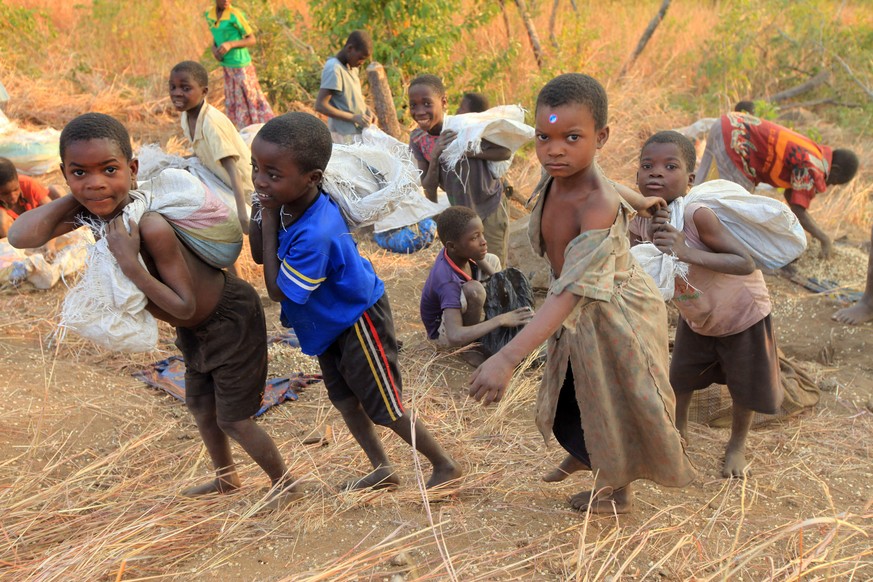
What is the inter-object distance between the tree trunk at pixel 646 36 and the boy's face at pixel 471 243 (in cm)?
741

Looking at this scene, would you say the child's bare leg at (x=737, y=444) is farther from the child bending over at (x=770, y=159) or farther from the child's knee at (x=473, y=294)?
the child bending over at (x=770, y=159)

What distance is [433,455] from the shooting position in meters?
2.78

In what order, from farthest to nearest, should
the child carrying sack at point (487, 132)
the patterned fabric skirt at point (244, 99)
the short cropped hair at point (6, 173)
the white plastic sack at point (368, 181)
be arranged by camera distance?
the patterned fabric skirt at point (244, 99), the short cropped hair at point (6, 173), the child carrying sack at point (487, 132), the white plastic sack at point (368, 181)

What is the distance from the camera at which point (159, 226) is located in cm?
227

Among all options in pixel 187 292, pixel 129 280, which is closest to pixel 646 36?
pixel 187 292

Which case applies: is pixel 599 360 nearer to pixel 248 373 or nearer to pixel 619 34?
pixel 248 373

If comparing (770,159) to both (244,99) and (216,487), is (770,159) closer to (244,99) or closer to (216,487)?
(216,487)

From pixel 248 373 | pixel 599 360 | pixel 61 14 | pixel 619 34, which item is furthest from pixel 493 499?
pixel 61 14

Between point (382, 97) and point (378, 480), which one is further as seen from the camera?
point (382, 97)

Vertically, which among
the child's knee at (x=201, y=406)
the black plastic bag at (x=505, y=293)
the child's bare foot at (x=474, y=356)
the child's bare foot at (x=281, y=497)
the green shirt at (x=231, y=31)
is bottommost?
the child's bare foot at (x=474, y=356)

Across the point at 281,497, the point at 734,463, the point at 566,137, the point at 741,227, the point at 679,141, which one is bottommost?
the point at 734,463

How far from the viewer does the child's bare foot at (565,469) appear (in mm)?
2773

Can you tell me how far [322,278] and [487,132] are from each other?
8.07 feet

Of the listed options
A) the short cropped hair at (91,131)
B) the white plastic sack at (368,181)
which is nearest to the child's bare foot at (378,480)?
the white plastic sack at (368,181)
